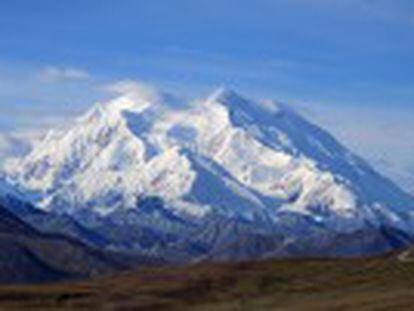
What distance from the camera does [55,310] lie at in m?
178

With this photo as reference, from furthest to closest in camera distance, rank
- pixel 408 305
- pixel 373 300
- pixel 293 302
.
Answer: pixel 293 302
pixel 373 300
pixel 408 305

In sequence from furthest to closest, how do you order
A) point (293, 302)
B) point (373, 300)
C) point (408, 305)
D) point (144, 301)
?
point (144, 301), point (293, 302), point (373, 300), point (408, 305)

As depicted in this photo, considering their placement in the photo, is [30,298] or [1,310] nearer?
[1,310]

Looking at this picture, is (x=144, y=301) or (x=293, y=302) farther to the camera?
(x=144, y=301)

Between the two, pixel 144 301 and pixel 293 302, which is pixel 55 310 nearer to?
pixel 144 301

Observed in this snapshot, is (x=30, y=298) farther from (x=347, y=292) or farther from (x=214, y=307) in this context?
(x=347, y=292)

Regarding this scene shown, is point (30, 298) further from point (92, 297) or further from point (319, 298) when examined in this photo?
point (319, 298)

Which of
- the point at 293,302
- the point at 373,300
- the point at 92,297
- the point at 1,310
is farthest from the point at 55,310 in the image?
the point at 373,300

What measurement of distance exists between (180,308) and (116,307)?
382 inches

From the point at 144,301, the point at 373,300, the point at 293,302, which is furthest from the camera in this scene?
the point at 144,301

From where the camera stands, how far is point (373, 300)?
164 metres

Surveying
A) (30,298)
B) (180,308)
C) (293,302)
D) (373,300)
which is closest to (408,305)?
(373,300)

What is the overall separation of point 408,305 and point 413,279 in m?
44.1

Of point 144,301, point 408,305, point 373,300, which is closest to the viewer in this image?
point 408,305
